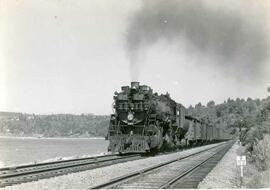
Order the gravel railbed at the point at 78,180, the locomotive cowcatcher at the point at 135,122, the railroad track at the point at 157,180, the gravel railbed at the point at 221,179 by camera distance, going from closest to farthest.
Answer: the gravel railbed at the point at 78,180, the railroad track at the point at 157,180, the gravel railbed at the point at 221,179, the locomotive cowcatcher at the point at 135,122

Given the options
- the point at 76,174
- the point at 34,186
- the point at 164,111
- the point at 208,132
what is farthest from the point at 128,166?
the point at 208,132

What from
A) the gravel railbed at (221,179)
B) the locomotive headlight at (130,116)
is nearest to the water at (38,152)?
the locomotive headlight at (130,116)

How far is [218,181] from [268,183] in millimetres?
2111

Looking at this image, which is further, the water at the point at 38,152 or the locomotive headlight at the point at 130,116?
the water at the point at 38,152

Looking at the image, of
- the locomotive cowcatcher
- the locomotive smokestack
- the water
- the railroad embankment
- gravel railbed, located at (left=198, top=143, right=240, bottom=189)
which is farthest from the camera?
the water

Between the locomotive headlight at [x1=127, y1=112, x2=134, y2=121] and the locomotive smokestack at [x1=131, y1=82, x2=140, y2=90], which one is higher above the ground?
the locomotive smokestack at [x1=131, y1=82, x2=140, y2=90]

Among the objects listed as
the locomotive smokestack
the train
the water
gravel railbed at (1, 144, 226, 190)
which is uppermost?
the locomotive smokestack

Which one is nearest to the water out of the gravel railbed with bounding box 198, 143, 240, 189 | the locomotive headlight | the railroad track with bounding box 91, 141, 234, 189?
the locomotive headlight

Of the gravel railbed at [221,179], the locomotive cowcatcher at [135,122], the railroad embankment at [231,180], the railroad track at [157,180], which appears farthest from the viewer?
the locomotive cowcatcher at [135,122]

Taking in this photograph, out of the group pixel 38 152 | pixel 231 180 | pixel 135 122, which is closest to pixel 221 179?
pixel 231 180

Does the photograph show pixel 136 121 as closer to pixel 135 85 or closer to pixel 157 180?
pixel 135 85

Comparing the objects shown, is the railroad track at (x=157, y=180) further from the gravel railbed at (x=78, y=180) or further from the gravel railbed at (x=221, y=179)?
the gravel railbed at (x=78, y=180)

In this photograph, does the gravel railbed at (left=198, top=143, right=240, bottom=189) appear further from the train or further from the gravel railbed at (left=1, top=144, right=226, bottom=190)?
the train

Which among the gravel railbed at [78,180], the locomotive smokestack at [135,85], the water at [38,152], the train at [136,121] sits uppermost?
the locomotive smokestack at [135,85]
